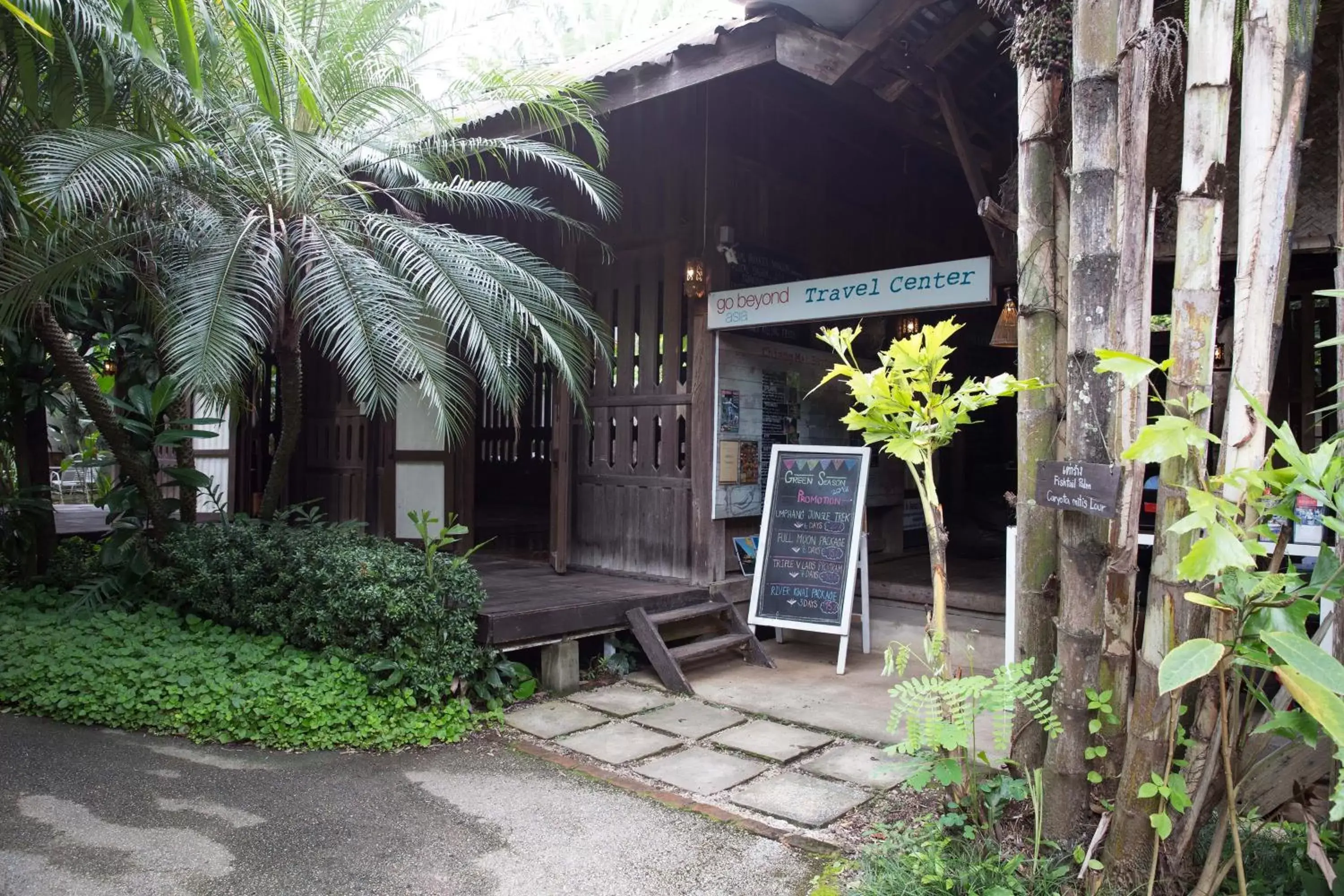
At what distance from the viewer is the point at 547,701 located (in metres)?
4.71

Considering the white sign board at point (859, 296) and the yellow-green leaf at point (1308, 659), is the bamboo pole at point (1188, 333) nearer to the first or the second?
the yellow-green leaf at point (1308, 659)

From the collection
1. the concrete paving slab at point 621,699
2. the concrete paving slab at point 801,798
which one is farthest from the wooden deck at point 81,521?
the concrete paving slab at point 801,798

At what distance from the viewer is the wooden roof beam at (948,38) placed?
444 centimetres

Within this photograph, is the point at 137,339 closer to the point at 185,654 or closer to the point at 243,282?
the point at 243,282

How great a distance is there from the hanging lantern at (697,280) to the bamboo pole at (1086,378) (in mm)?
3508

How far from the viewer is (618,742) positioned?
4.06 m

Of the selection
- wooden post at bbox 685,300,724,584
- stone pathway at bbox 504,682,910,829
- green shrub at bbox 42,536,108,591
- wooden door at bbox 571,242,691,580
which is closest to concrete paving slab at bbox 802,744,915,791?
stone pathway at bbox 504,682,910,829

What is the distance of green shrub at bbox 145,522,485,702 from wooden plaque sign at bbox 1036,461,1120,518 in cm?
291

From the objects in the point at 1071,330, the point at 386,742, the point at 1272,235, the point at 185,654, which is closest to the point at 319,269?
the point at 185,654

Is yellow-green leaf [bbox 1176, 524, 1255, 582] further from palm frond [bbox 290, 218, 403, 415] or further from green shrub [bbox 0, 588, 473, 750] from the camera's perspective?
palm frond [bbox 290, 218, 403, 415]

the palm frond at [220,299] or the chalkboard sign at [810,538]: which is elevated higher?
the palm frond at [220,299]

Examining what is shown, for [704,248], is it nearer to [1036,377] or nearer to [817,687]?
[817,687]

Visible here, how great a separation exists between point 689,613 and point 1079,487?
3.44 metres

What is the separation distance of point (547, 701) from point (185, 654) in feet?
6.10
